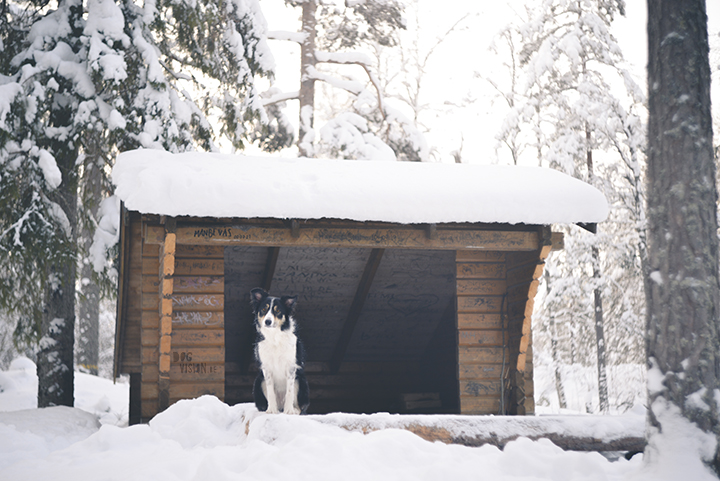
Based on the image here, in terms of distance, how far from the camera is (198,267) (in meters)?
7.64

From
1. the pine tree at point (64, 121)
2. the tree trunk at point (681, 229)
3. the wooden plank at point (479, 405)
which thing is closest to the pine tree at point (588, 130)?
the wooden plank at point (479, 405)

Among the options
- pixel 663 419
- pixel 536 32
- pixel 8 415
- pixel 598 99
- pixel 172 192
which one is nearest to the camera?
pixel 663 419

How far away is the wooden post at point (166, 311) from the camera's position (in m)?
6.67

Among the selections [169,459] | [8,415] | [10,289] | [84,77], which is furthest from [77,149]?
[169,459]

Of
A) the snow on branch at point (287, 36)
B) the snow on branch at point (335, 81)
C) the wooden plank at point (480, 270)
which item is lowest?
the wooden plank at point (480, 270)

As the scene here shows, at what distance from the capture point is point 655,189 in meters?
4.18

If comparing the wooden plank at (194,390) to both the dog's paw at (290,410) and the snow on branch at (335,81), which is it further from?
the snow on branch at (335,81)

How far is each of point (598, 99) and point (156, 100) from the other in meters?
10.3

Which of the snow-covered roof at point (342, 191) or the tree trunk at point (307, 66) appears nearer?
the snow-covered roof at point (342, 191)

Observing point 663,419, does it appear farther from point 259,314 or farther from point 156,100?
point 156,100

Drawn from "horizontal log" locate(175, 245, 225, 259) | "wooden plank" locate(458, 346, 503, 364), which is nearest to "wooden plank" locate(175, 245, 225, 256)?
"horizontal log" locate(175, 245, 225, 259)

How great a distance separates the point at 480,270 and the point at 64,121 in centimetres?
658

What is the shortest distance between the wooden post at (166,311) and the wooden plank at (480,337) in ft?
12.3

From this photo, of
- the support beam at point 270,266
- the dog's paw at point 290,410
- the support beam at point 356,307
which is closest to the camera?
the dog's paw at point 290,410
